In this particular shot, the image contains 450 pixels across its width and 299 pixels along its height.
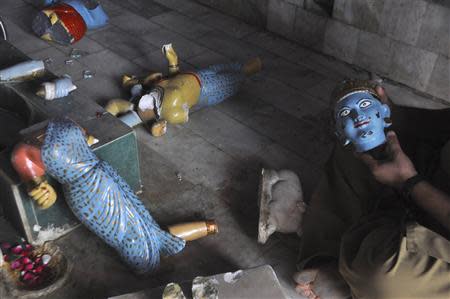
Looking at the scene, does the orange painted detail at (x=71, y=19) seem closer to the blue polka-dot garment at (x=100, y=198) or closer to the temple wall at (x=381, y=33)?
the temple wall at (x=381, y=33)

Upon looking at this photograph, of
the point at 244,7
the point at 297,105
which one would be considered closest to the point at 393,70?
the point at 297,105

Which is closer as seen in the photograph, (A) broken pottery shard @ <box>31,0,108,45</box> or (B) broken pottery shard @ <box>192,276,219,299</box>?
(B) broken pottery shard @ <box>192,276,219,299</box>

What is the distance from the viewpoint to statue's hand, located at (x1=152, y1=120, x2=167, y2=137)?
3.56 metres

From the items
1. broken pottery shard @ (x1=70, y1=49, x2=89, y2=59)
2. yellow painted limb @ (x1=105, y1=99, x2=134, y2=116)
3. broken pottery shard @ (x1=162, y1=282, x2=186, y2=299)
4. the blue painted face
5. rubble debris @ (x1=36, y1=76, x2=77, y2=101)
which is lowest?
broken pottery shard @ (x1=70, y1=49, x2=89, y2=59)

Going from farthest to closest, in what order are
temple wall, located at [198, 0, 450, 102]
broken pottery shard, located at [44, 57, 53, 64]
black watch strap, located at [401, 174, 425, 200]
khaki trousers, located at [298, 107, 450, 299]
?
broken pottery shard, located at [44, 57, 53, 64], temple wall, located at [198, 0, 450, 102], black watch strap, located at [401, 174, 425, 200], khaki trousers, located at [298, 107, 450, 299]

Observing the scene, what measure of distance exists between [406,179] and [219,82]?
196 cm

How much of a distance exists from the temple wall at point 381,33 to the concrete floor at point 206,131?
6.0 inches

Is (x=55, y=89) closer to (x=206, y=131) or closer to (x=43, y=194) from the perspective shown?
(x=43, y=194)

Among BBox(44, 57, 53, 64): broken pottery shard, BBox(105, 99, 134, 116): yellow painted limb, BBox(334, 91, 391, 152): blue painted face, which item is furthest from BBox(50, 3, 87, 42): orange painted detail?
BBox(334, 91, 391, 152): blue painted face

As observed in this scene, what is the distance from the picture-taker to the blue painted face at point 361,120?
2297 mm

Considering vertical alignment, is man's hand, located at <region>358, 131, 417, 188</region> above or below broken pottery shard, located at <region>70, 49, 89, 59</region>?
above

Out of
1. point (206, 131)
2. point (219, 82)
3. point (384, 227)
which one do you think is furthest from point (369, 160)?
point (219, 82)

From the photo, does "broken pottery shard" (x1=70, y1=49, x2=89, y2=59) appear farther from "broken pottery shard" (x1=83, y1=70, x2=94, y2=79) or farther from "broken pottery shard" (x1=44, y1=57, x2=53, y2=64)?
"broken pottery shard" (x1=83, y1=70, x2=94, y2=79)

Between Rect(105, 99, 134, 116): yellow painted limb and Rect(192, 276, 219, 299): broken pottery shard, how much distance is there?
1680 mm
